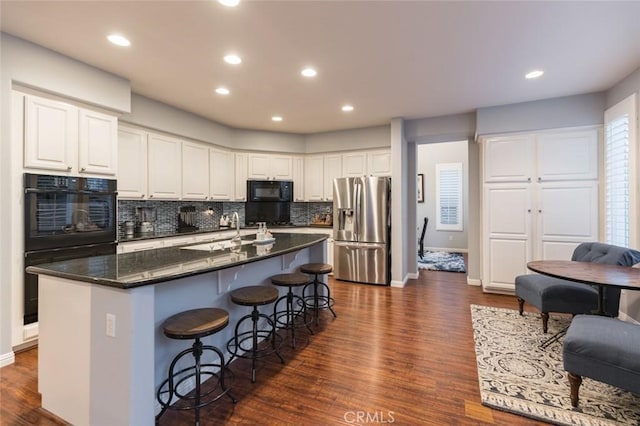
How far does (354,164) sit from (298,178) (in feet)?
3.91

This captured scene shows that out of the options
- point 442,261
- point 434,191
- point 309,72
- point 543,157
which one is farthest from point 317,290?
point 434,191

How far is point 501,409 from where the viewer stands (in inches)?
76.6

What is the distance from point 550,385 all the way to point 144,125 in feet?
16.5

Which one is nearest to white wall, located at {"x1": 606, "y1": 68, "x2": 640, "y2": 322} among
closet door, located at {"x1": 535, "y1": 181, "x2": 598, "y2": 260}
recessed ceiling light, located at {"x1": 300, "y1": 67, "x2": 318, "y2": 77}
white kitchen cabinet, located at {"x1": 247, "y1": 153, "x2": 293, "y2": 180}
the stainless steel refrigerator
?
closet door, located at {"x1": 535, "y1": 181, "x2": 598, "y2": 260}

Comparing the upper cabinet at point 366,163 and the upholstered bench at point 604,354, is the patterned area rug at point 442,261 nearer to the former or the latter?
the upper cabinet at point 366,163

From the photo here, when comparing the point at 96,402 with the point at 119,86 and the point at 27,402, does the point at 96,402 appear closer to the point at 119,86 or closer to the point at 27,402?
the point at 27,402

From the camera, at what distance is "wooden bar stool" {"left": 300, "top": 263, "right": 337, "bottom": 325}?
3277 mm

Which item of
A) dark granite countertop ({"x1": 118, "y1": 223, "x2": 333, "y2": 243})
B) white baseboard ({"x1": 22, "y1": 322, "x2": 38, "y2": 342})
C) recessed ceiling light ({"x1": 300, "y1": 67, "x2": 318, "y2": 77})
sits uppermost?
recessed ceiling light ({"x1": 300, "y1": 67, "x2": 318, "y2": 77})

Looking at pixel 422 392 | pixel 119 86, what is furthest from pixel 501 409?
pixel 119 86

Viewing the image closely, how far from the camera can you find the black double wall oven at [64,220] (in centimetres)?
264

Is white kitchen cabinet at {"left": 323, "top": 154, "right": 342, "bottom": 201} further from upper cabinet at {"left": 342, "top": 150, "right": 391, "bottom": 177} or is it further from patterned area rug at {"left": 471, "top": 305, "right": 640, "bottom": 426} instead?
patterned area rug at {"left": 471, "top": 305, "right": 640, "bottom": 426}

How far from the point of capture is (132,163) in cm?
386

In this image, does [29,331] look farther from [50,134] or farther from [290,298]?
[290,298]

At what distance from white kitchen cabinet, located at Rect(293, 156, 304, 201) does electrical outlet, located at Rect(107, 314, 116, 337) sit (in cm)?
462
